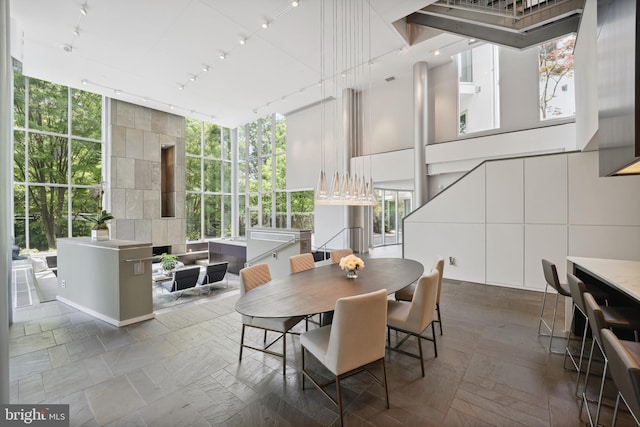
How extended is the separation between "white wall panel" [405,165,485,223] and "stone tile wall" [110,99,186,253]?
918cm

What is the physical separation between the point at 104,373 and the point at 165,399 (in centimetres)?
84

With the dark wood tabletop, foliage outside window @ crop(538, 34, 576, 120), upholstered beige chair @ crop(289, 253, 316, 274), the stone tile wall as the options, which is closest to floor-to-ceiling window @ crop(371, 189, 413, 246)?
foliage outside window @ crop(538, 34, 576, 120)

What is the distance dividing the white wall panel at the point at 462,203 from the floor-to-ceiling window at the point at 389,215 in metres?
4.29

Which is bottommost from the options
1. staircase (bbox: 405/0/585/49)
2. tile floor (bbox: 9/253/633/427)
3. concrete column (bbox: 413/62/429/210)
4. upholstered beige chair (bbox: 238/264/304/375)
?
tile floor (bbox: 9/253/633/427)

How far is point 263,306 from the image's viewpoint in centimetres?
204

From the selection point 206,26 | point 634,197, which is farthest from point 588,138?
point 206,26

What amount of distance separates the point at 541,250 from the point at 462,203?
1491 mm

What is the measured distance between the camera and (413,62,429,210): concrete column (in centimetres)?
705

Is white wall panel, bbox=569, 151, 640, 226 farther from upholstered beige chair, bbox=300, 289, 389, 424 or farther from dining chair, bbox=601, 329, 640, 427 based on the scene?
upholstered beige chair, bbox=300, 289, 389, 424

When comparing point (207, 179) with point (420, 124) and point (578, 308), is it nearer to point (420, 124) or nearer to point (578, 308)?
point (420, 124)

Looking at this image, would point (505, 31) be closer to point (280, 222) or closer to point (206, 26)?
point (206, 26)

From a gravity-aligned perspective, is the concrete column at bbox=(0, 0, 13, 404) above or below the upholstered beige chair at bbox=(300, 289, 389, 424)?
above

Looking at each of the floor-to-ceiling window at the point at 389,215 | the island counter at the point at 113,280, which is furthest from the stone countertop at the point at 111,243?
the floor-to-ceiling window at the point at 389,215

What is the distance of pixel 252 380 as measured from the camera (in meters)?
2.30
